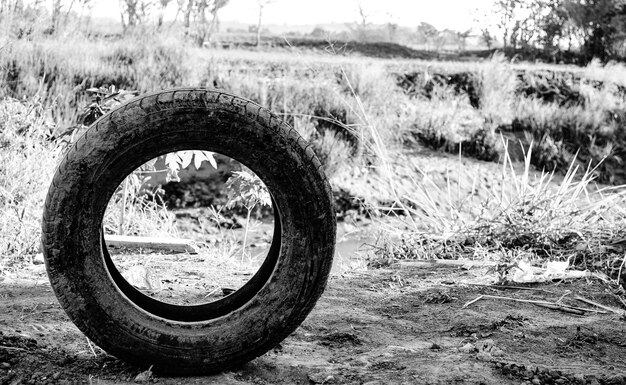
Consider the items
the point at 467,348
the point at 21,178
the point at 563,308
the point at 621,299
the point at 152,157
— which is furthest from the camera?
the point at 21,178

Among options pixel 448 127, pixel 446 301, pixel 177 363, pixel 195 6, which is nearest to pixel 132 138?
pixel 177 363

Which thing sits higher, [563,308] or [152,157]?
[152,157]

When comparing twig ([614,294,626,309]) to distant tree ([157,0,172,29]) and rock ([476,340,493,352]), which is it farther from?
distant tree ([157,0,172,29])

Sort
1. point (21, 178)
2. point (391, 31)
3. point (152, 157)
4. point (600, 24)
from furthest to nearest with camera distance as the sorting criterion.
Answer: point (391, 31), point (600, 24), point (21, 178), point (152, 157)

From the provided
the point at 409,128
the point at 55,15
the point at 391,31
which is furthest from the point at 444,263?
the point at 391,31

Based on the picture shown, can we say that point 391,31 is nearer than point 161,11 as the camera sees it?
No

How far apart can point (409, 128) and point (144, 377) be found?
9503 mm

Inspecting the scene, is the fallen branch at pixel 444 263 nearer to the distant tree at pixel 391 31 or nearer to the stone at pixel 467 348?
the stone at pixel 467 348

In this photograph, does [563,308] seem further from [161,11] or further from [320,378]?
[161,11]

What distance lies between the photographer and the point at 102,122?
251 centimetres

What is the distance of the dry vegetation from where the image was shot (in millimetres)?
4988

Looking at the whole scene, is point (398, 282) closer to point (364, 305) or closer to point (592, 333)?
point (364, 305)

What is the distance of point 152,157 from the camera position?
101 inches

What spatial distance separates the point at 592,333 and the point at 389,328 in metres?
0.92
